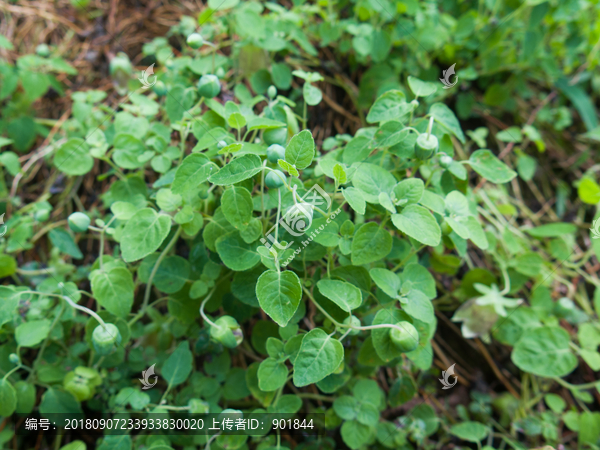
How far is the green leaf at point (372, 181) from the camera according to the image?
83cm

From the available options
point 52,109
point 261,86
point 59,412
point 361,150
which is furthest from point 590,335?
point 52,109

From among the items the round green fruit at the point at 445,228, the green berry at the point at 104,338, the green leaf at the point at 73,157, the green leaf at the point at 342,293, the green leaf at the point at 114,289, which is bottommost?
the green berry at the point at 104,338

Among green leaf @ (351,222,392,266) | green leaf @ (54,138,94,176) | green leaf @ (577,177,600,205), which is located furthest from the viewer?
green leaf @ (577,177,600,205)

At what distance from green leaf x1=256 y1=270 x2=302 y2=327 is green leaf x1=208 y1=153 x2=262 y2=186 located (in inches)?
7.0

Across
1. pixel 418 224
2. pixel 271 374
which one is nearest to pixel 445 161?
pixel 418 224

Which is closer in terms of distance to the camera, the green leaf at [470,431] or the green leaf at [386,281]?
the green leaf at [386,281]

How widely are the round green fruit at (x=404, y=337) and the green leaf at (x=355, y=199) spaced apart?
24cm

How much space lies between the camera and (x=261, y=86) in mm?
1253

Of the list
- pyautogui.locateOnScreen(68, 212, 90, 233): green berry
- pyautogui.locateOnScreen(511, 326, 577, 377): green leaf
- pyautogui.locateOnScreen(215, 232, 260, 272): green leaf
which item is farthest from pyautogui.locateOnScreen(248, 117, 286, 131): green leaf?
pyautogui.locateOnScreen(511, 326, 577, 377): green leaf

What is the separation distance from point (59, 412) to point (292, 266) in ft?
2.20

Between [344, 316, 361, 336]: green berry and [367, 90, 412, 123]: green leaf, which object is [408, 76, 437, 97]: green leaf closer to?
[367, 90, 412, 123]: green leaf

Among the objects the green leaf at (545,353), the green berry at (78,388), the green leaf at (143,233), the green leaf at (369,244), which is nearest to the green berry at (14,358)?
the green berry at (78,388)

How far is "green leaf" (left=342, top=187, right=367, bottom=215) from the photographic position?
0.74m

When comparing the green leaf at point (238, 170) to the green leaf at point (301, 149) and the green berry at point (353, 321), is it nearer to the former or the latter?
the green leaf at point (301, 149)
